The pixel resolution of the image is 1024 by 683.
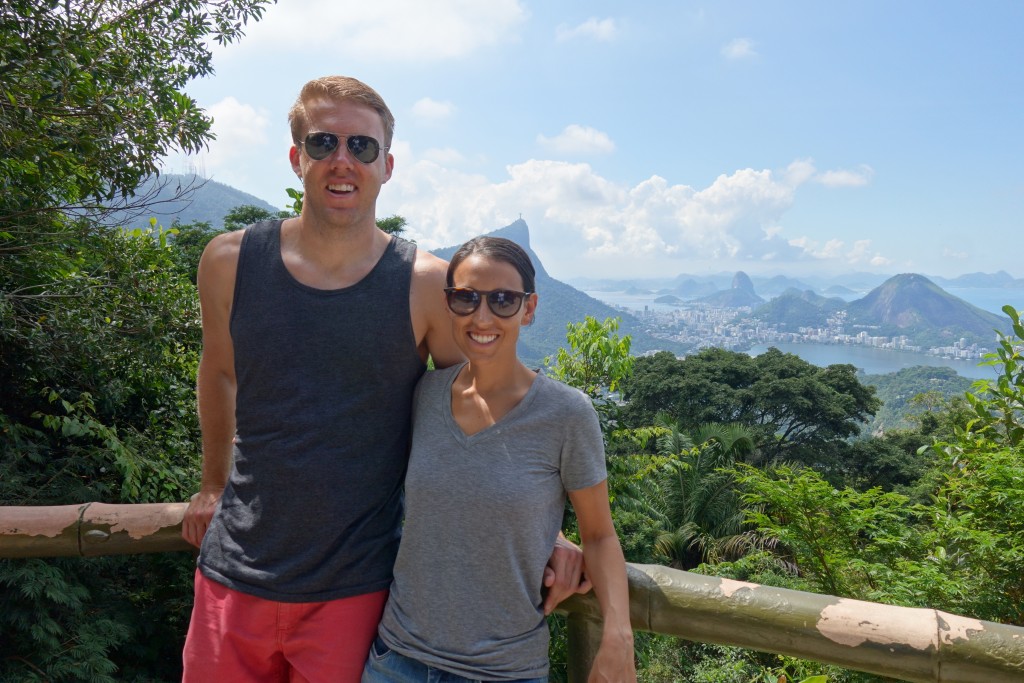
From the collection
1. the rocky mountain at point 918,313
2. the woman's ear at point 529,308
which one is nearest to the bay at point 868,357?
the rocky mountain at point 918,313

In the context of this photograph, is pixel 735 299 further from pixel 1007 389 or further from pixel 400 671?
pixel 400 671

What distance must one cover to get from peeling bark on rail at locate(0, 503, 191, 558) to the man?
0.27m

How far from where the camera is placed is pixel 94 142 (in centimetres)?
328

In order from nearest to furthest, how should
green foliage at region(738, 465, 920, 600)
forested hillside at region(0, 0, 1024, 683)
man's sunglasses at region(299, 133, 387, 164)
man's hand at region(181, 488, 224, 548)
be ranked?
man's sunglasses at region(299, 133, 387, 164)
man's hand at region(181, 488, 224, 548)
forested hillside at region(0, 0, 1024, 683)
green foliage at region(738, 465, 920, 600)

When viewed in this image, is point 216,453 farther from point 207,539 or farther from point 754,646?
point 754,646

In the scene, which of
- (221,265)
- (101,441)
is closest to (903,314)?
(101,441)

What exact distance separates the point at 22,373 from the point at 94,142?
1.14 meters

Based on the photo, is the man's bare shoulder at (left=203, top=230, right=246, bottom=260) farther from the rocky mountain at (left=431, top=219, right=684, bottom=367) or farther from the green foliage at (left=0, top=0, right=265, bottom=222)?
the rocky mountain at (left=431, top=219, right=684, bottom=367)

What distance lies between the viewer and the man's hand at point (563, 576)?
1187 millimetres

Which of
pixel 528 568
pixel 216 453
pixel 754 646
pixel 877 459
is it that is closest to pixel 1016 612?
pixel 754 646

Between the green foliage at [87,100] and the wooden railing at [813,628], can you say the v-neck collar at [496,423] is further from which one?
the green foliage at [87,100]

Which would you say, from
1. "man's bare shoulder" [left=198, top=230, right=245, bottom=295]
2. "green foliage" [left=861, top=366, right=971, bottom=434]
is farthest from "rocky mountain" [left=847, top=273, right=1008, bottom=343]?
"man's bare shoulder" [left=198, top=230, right=245, bottom=295]

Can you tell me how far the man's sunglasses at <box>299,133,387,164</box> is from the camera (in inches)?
52.4

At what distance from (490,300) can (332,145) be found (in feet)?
1.41
